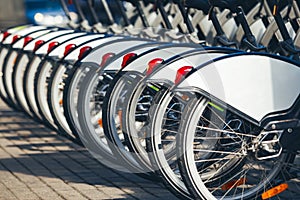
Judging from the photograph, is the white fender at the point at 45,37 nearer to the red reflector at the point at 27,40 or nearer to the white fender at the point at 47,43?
the red reflector at the point at 27,40

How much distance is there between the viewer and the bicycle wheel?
5766 mm

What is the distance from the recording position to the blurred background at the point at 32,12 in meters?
21.9

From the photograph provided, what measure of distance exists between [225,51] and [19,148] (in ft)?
11.4

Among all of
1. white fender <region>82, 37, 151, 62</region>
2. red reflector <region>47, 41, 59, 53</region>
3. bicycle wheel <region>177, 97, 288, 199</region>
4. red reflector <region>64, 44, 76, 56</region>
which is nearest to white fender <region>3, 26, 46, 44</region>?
red reflector <region>47, 41, 59, 53</region>

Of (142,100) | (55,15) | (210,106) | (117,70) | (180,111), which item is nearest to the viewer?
(210,106)

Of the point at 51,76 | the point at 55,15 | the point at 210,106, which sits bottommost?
the point at 210,106

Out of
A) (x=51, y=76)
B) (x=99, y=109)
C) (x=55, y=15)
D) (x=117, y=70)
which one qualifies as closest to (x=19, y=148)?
(x=51, y=76)

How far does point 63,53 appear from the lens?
27.4 ft

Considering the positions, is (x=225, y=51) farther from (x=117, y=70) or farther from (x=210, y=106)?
(x=117, y=70)

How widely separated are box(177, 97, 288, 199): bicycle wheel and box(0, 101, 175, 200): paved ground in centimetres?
64

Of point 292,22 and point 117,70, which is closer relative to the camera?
point 117,70

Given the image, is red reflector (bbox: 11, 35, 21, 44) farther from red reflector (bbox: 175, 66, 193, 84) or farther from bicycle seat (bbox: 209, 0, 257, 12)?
red reflector (bbox: 175, 66, 193, 84)

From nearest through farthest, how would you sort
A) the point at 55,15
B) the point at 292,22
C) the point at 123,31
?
1. the point at 292,22
2. the point at 123,31
3. the point at 55,15

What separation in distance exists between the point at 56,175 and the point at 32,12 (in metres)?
15.8
